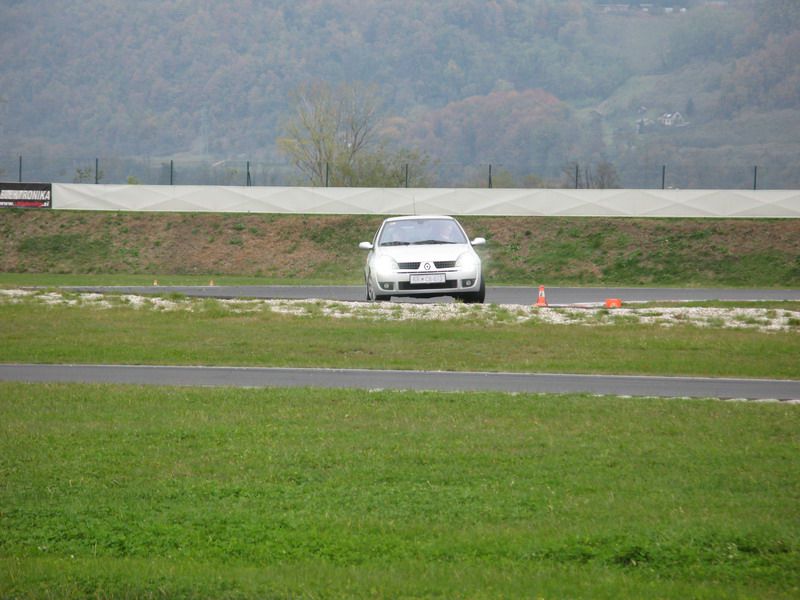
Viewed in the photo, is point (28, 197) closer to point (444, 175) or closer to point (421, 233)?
point (444, 175)

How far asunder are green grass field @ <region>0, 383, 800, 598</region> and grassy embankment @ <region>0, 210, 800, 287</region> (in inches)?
1058

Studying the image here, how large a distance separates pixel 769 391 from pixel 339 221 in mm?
Result: 34720

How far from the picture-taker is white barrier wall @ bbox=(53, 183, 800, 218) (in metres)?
44.2

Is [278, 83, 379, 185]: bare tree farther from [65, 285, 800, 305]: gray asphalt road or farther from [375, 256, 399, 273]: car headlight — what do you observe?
[375, 256, 399, 273]: car headlight

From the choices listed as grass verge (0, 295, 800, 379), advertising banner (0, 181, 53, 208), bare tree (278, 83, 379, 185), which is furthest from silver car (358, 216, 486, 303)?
bare tree (278, 83, 379, 185)

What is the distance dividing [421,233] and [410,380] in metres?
8.85

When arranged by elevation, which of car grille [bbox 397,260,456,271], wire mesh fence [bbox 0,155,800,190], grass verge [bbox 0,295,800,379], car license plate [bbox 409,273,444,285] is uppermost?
wire mesh fence [bbox 0,155,800,190]

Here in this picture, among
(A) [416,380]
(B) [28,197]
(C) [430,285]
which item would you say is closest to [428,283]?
(C) [430,285]

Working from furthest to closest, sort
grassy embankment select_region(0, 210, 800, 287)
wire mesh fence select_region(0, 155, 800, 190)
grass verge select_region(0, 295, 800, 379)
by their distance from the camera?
wire mesh fence select_region(0, 155, 800, 190) → grassy embankment select_region(0, 210, 800, 287) → grass verge select_region(0, 295, 800, 379)

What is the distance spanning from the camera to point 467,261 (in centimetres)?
2036

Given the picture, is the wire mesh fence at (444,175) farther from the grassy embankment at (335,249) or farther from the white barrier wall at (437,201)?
the grassy embankment at (335,249)

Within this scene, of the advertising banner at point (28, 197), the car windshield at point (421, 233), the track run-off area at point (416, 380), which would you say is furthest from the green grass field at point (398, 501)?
the advertising banner at point (28, 197)

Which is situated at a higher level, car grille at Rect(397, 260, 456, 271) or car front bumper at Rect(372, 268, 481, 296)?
car grille at Rect(397, 260, 456, 271)

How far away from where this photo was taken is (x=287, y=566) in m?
5.88
